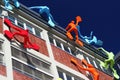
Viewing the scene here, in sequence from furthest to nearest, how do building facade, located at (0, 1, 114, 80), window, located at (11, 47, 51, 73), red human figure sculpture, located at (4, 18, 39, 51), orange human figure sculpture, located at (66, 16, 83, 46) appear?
orange human figure sculpture, located at (66, 16, 83, 46) < red human figure sculpture, located at (4, 18, 39, 51) < window, located at (11, 47, 51, 73) < building facade, located at (0, 1, 114, 80)

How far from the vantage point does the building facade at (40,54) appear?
20.3 metres

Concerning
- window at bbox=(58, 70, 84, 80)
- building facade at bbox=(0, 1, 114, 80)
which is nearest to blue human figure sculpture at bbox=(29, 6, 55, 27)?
building facade at bbox=(0, 1, 114, 80)

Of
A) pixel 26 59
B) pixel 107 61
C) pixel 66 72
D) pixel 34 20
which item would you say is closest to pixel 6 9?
pixel 34 20

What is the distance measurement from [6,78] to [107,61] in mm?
14854

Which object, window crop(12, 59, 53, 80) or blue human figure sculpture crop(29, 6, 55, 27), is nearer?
window crop(12, 59, 53, 80)

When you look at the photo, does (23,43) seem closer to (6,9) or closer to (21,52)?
(21,52)

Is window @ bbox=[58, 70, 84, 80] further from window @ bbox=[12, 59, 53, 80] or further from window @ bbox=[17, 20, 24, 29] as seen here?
window @ bbox=[17, 20, 24, 29]

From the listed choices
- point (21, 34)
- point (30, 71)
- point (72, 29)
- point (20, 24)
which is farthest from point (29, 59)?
point (72, 29)

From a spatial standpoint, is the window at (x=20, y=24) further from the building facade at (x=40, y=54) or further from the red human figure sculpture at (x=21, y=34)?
the red human figure sculpture at (x=21, y=34)

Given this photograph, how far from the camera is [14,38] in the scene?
22.2 m

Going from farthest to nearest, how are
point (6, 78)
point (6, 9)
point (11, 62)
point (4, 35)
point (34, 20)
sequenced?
1. point (34, 20)
2. point (6, 9)
3. point (4, 35)
4. point (11, 62)
5. point (6, 78)

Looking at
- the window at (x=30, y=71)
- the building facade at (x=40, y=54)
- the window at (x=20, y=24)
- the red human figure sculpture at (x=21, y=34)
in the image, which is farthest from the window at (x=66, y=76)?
the window at (x=20, y=24)

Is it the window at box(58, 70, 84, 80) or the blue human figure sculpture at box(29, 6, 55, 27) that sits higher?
the blue human figure sculpture at box(29, 6, 55, 27)

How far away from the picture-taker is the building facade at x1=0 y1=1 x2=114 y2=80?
20.3m
